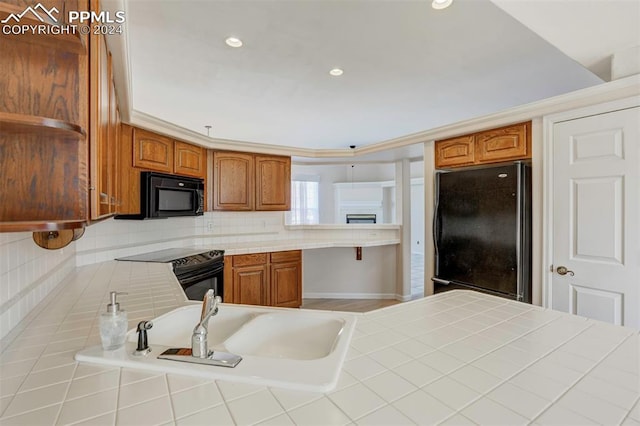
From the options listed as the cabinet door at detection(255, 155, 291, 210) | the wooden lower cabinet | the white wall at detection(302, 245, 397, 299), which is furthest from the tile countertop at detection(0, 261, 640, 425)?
the white wall at detection(302, 245, 397, 299)

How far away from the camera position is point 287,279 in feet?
12.8

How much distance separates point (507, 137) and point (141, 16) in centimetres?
278

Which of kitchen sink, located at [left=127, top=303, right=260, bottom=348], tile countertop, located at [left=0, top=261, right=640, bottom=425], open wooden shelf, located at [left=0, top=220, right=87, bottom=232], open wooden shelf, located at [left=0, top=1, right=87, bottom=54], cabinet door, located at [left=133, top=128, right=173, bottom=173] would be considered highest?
cabinet door, located at [left=133, top=128, right=173, bottom=173]

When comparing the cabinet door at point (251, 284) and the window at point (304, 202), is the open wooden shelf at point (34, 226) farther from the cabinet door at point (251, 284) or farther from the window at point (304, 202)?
the window at point (304, 202)

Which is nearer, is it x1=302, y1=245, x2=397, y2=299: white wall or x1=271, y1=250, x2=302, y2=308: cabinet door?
x1=271, y1=250, x2=302, y2=308: cabinet door

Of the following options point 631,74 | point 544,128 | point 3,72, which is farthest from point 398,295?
point 3,72

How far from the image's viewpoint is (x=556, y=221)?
227cm

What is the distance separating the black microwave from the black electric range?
1.22 feet

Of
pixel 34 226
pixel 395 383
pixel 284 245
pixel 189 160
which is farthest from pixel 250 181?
pixel 395 383

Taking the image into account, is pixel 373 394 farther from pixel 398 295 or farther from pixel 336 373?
pixel 398 295

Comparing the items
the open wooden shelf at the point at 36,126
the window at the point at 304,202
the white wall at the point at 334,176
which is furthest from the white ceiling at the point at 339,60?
the white wall at the point at 334,176

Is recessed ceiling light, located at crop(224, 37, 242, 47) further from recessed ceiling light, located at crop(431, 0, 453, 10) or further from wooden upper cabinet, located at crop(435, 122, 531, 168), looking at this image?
wooden upper cabinet, located at crop(435, 122, 531, 168)

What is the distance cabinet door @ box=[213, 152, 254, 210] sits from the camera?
3699 millimetres

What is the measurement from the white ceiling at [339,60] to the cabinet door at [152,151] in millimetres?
541
